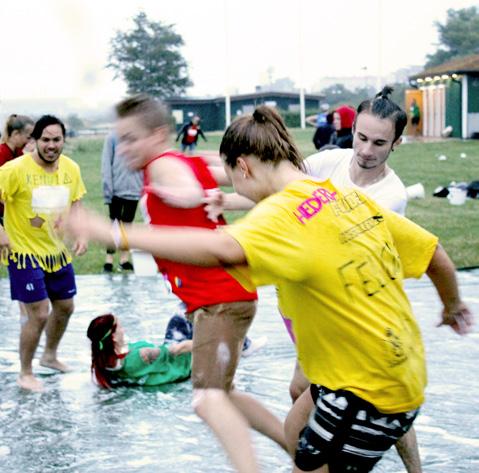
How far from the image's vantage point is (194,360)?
4.07 m

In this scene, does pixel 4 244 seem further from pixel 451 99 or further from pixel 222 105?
pixel 222 105

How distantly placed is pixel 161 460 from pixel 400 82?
73061 millimetres

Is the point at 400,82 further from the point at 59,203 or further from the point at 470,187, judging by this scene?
the point at 59,203

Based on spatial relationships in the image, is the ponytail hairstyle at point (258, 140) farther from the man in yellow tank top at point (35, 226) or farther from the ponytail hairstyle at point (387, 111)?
the man in yellow tank top at point (35, 226)

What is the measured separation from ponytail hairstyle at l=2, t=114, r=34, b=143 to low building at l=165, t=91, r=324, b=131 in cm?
6104

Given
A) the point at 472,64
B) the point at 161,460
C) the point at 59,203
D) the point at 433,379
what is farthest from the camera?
the point at 472,64

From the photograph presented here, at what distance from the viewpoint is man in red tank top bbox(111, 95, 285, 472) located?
156 inches

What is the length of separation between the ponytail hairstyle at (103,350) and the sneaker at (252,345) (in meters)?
0.98

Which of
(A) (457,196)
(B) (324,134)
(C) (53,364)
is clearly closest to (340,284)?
(C) (53,364)

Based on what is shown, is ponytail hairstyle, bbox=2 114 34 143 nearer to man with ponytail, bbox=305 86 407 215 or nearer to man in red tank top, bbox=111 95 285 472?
man in red tank top, bbox=111 95 285 472

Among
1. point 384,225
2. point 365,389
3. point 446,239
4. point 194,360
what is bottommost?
point 446,239

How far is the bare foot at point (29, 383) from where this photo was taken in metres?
5.88

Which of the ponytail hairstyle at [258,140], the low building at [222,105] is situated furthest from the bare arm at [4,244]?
the low building at [222,105]

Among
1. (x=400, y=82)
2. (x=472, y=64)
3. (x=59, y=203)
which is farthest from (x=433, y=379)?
(x=400, y=82)
